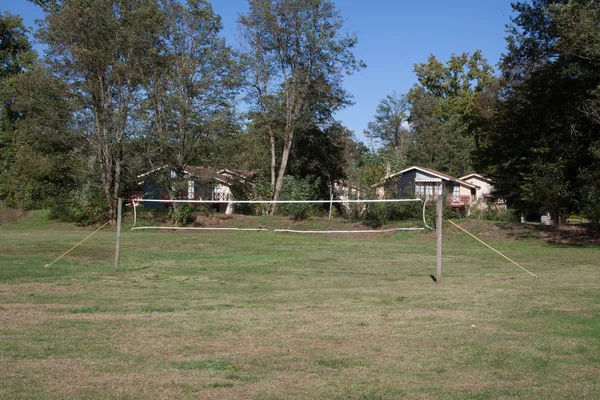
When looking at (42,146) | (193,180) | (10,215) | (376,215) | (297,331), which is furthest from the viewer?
(10,215)

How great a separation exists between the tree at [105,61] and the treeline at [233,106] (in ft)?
0.28

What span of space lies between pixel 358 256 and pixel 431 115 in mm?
63453

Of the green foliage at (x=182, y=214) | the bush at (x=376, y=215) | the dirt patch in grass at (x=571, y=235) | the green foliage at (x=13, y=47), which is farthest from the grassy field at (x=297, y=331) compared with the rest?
the green foliage at (x=13, y=47)

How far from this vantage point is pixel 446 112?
8019cm

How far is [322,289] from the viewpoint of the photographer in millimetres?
13266

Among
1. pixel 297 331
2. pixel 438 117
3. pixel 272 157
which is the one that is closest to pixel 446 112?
pixel 438 117

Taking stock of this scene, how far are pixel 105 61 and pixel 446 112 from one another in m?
53.7

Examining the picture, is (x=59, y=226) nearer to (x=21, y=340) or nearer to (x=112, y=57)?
(x=112, y=57)

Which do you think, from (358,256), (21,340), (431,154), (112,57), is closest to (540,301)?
(21,340)

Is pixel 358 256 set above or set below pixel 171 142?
below

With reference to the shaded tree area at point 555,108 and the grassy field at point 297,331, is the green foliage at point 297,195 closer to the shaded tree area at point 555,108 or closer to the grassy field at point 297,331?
the shaded tree area at point 555,108

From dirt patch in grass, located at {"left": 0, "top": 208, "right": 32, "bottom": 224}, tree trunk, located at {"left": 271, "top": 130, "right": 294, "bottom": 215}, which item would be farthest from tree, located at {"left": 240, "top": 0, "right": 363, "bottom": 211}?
dirt patch in grass, located at {"left": 0, "top": 208, "right": 32, "bottom": 224}

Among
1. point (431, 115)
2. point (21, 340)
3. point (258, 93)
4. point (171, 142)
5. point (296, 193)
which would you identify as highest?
point (431, 115)

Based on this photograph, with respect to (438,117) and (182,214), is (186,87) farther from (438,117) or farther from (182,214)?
(438,117)
